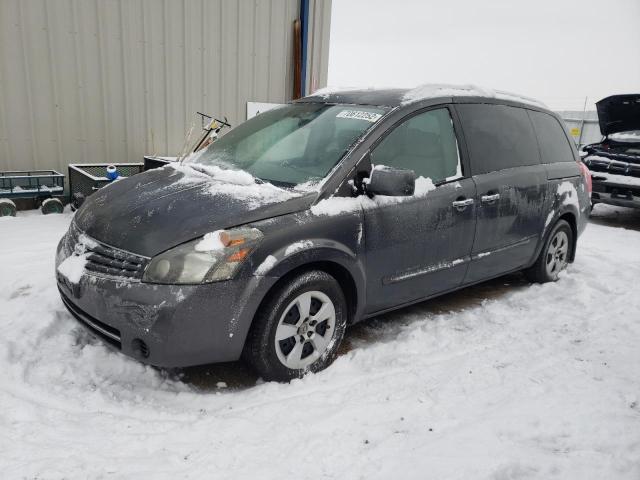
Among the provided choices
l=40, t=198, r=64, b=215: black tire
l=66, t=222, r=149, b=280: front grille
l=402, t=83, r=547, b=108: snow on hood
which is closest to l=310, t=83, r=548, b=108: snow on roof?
l=402, t=83, r=547, b=108: snow on hood

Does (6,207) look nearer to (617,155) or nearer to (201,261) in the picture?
(201,261)

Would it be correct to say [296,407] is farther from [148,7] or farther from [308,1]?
[308,1]

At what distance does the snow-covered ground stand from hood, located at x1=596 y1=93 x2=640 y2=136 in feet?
18.1

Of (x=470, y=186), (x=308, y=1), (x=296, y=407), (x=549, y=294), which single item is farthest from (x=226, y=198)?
(x=308, y=1)

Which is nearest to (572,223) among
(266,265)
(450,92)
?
(450,92)

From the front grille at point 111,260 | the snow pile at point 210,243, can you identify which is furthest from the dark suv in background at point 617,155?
the front grille at point 111,260

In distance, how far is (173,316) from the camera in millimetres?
2570

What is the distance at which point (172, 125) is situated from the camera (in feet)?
26.1

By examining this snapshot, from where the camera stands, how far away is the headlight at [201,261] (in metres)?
2.61

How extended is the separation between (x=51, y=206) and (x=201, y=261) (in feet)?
15.8

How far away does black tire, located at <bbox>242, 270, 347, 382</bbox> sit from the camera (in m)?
2.82

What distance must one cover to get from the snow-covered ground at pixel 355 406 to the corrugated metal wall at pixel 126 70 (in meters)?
3.46

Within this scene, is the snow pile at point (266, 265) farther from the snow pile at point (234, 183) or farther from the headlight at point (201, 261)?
the snow pile at point (234, 183)

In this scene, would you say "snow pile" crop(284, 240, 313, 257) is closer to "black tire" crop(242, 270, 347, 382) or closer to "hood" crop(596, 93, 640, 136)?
"black tire" crop(242, 270, 347, 382)
